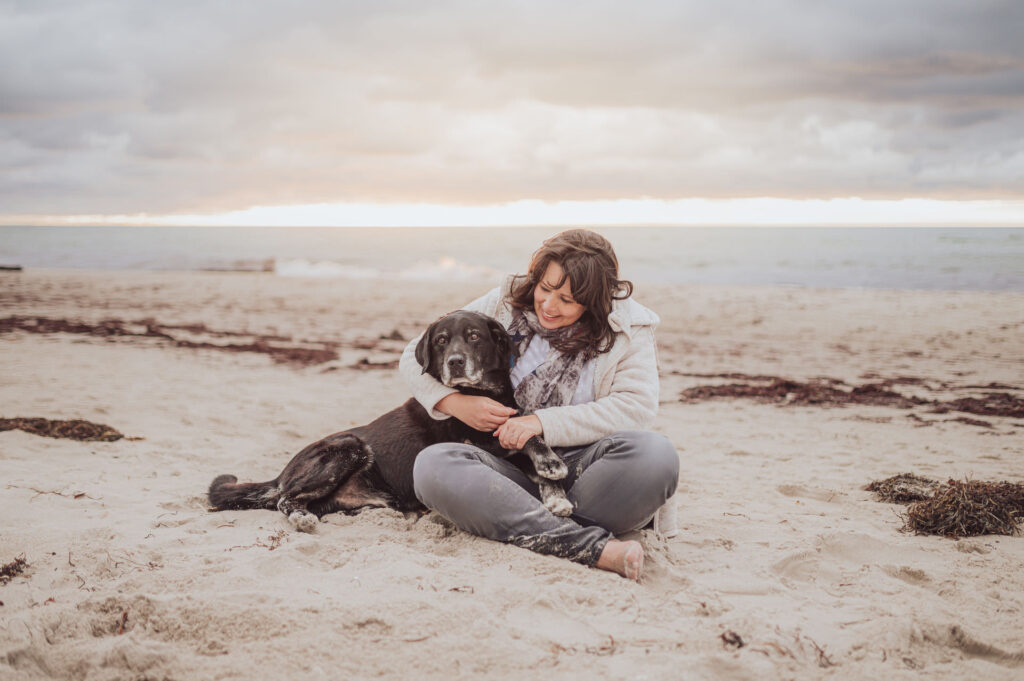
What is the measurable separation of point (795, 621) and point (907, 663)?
14.1 inches

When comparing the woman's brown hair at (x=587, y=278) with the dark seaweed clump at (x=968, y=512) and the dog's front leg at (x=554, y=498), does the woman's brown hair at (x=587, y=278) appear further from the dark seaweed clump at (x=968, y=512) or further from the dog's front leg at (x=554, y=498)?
the dark seaweed clump at (x=968, y=512)

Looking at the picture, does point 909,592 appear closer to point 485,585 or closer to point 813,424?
point 485,585

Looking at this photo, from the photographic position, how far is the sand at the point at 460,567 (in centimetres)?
218

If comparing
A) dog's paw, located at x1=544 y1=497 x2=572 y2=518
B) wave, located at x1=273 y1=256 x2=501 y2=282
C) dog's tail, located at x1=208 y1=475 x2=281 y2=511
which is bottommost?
dog's tail, located at x1=208 y1=475 x2=281 y2=511

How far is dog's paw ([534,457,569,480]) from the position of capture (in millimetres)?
3201

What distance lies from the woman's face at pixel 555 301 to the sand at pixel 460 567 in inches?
45.4

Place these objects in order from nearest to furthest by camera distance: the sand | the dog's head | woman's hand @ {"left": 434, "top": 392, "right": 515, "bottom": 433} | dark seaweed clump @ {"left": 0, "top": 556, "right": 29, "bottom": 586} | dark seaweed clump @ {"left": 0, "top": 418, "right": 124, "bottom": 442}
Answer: the sand, dark seaweed clump @ {"left": 0, "top": 556, "right": 29, "bottom": 586}, woman's hand @ {"left": 434, "top": 392, "right": 515, "bottom": 433}, the dog's head, dark seaweed clump @ {"left": 0, "top": 418, "right": 124, "bottom": 442}

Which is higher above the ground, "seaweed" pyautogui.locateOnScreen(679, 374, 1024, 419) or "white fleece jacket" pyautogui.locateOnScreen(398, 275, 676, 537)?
"white fleece jacket" pyautogui.locateOnScreen(398, 275, 676, 537)

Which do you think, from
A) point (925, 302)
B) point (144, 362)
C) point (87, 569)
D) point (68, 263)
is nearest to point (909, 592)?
point (87, 569)

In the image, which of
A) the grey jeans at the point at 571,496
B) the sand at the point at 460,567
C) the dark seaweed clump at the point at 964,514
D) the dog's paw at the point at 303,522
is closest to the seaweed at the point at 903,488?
the sand at the point at 460,567

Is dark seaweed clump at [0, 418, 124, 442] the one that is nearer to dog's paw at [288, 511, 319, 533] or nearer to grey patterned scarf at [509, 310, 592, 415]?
dog's paw at [288, 511, 319, 533]

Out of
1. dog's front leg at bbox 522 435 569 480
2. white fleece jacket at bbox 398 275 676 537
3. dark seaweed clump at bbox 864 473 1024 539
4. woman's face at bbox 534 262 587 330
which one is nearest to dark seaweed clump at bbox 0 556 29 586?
white fleece jacket at bbox 398 275 676 537

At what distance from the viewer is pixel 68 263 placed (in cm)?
3312

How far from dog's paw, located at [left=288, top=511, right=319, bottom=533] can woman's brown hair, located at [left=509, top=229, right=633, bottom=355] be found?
1569 millimetres
